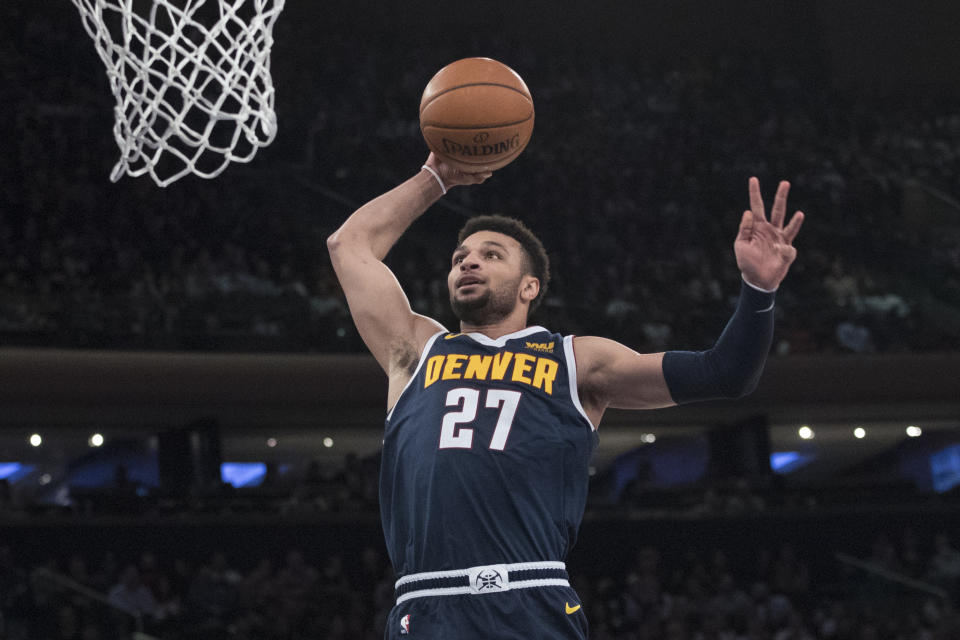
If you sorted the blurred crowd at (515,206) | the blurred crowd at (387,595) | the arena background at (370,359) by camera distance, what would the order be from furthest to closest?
the blurred crowd at (515,206) < the arena background at (370,359) < the blurred crowd at (387,595)

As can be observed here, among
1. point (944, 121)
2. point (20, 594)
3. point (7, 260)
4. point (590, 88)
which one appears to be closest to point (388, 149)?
point (590, 88)

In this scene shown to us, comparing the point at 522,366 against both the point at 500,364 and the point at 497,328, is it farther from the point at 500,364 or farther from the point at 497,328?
the point at 497,328

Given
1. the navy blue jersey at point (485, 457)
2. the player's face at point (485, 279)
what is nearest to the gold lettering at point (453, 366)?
the navy blue jersey at point (485, 457)

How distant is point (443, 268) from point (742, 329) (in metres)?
9.91

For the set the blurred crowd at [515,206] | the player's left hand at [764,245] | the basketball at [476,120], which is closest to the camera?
the player's left hand at [764,245]

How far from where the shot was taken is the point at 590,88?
16.9 meters

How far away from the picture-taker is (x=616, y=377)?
3109 millimetres

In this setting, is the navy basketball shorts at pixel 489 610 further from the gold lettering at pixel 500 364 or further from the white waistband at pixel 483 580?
the gold lettering at pixel 500 364

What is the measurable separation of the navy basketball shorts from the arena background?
23.1ft

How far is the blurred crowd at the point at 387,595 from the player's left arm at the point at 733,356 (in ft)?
23.4

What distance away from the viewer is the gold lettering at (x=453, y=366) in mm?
3125

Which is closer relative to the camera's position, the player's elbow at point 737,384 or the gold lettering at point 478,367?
the player's elbow at point 737,384

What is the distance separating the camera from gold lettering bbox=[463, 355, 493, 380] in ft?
10.2

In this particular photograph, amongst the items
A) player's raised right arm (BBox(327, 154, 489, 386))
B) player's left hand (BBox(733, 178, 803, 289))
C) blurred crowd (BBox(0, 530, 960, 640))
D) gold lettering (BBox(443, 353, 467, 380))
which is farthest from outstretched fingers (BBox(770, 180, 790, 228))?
blurred crowd (BBox(0, 530, 960, 640))
